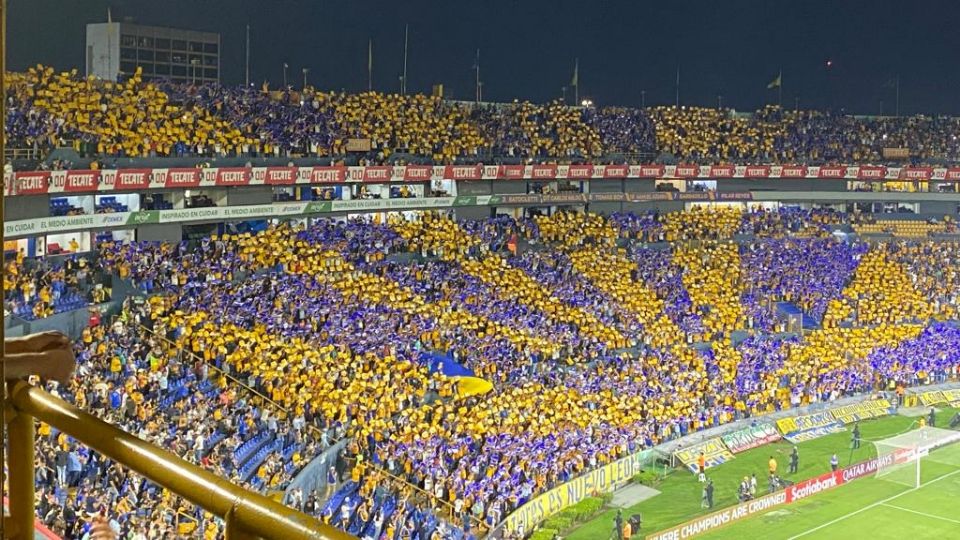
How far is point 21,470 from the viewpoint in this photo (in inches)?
90.0

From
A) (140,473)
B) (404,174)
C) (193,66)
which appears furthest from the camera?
(193,66)

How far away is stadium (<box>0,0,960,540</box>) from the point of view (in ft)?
77.5

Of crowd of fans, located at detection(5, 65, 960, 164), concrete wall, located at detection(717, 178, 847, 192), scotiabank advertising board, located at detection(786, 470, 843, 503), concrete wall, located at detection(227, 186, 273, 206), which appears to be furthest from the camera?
concrete wall, located at detection(717, 178, 847, 192)

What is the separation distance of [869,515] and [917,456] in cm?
504

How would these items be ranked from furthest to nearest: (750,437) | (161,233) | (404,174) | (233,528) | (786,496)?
(404,174) < (161,233) < (750,437) < (786,496) < (233,528)

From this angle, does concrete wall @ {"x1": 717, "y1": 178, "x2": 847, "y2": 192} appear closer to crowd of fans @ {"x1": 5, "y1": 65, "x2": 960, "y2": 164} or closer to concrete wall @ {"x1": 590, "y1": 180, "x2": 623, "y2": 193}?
crowd of fans @ {"x1": 5, "y1": 65, "x2": 960, "y2": 164}

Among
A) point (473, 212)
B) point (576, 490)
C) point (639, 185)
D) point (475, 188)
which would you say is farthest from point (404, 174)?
point (576, 490)

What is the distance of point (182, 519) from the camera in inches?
424

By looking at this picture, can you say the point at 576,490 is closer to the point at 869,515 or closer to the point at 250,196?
the point at 869,515

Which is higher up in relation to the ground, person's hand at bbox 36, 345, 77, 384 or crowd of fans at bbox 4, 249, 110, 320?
person's hand at bbox 36, 345, 77, 384

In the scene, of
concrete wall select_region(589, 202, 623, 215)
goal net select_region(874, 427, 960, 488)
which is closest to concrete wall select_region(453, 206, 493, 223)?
concrete wall select_region(589, 202, 623, 215)

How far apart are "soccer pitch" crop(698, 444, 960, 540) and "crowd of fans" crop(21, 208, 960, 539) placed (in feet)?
14.9

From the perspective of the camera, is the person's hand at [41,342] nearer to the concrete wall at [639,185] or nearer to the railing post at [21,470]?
the railing post at [21,470]

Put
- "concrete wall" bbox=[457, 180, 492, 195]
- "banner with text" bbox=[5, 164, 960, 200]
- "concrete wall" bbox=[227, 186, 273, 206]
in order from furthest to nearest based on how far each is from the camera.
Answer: "concrete wall" bbox=[457, 180, 492, 195], "concrete wall" bbox=[227, 186, 273, 206], "banner with text" bbox=[5, 164, 960, 200]
